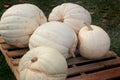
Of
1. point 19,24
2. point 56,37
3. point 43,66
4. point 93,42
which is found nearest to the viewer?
point 43,66

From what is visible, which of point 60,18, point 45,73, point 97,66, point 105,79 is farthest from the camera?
point 60,18

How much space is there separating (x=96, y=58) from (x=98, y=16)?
1.85 meters

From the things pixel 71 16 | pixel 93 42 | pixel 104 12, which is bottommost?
pixel 104 12

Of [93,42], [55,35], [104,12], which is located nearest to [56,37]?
[55,35]

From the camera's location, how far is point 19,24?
3037 mm

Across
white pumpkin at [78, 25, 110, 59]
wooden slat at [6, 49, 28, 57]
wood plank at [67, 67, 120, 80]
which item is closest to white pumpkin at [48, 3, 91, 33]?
white pumpkin at [78, 25, 110, 59]

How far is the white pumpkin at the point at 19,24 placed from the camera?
9.98 feet

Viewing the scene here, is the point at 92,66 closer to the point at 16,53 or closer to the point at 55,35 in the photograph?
the point at 55,35

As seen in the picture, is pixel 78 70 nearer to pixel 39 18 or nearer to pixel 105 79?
pixel 105 79

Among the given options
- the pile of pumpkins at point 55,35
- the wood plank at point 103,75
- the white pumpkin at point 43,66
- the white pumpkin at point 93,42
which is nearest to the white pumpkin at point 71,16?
the pile of pumpkins at point 55,35

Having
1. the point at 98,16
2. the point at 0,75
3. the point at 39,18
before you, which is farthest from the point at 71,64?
the point at 98,16

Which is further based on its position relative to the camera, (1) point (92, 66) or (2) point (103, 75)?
(1) point (92, 66)

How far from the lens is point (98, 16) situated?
4.81 m

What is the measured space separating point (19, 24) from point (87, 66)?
74 cm
